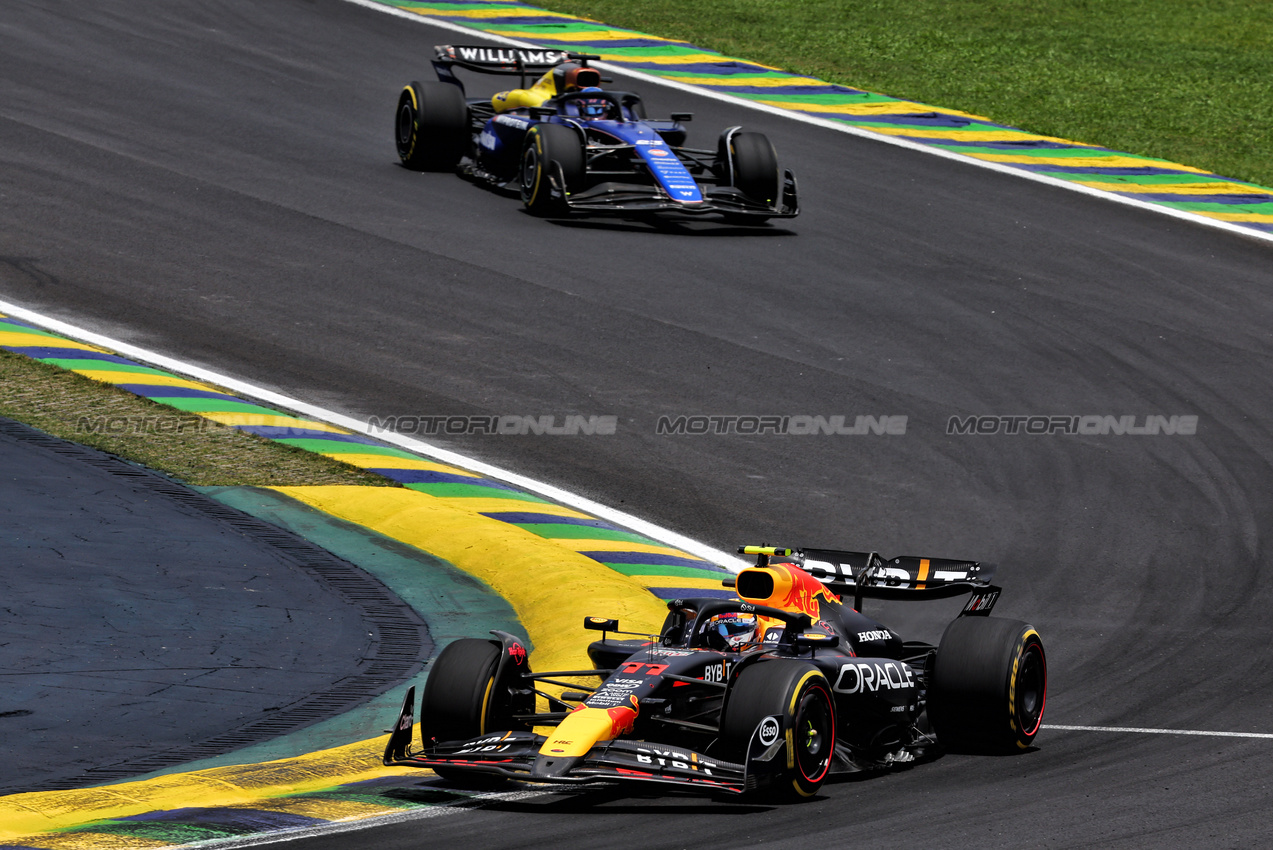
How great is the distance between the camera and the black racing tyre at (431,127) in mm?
20969

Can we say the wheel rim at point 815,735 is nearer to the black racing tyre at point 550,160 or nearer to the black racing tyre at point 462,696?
the black racing tyre at point 462,696

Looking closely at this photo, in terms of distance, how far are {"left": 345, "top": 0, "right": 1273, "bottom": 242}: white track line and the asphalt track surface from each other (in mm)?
341

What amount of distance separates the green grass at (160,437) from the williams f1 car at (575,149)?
653 centimetres

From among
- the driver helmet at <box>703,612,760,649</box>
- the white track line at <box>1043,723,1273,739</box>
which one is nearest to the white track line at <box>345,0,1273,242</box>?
the white track line at <box>1043,723,1273,739</box>

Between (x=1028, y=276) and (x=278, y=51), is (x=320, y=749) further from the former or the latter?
(x=278, y=51)

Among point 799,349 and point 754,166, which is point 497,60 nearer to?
point 754,166

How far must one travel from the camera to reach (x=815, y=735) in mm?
8008

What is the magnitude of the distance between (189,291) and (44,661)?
8371mm

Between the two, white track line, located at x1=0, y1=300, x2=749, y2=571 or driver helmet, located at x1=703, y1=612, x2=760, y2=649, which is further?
white track line, located at x1=0, y1=300, x2=749, y2=571

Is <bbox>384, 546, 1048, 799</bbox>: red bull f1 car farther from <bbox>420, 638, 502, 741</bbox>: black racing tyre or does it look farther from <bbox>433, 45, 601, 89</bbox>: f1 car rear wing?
<bbox>433, 45, 601, 89</bbox>: f1 car rear wing

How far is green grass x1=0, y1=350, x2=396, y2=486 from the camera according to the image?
42.4 ft

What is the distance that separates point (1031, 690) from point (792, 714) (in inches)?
78.9

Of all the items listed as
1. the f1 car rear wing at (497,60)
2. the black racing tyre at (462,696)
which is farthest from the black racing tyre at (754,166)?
the black racing tyre at (462,696)

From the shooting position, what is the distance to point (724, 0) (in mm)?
31109
